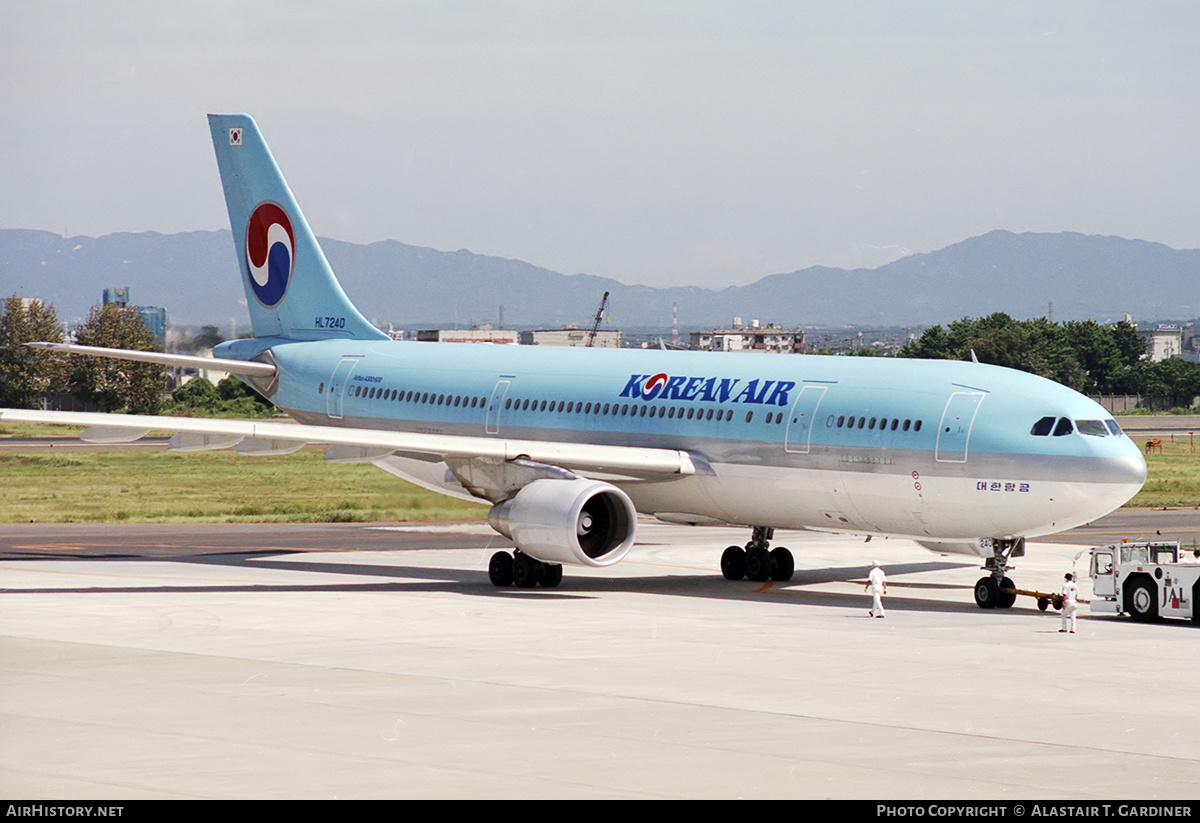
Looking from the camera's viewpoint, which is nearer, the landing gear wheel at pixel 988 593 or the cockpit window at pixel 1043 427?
the cockpit window at pixel 1043 427

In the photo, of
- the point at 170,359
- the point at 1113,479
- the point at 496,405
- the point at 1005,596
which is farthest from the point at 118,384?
the point at 1113,479

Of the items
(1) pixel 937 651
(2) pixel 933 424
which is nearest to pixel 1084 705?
(1) pixel 937 651

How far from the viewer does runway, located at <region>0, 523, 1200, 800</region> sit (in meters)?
15.6

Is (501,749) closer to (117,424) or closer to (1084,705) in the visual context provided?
(1084,705)

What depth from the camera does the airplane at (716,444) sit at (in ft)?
99.9

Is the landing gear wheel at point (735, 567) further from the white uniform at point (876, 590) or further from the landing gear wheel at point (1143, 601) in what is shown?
the landing gear wheel at point (1143, 601)

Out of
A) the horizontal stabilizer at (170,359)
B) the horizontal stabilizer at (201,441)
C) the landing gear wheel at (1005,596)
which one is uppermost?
the horizontal stabilizer at (170,359)

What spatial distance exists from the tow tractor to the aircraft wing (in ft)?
26.7

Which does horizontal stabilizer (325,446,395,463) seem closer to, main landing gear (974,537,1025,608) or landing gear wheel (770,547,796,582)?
landing gear wheel (770,547,796,582)

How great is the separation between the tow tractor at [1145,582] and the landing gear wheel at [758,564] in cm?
790

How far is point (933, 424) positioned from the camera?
102 feet

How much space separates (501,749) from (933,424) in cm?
1623

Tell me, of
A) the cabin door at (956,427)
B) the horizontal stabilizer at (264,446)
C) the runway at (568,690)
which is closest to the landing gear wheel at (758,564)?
the runway at (568,690)

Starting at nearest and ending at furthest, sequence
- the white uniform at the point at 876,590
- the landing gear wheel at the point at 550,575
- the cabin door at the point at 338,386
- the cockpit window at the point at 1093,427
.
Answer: the white uniform at the point at 876,590 → the cockpit window at the point at 1093,427 → the landing gear wheel at the point at 550,575 → the cabin door at the point at 338,386
